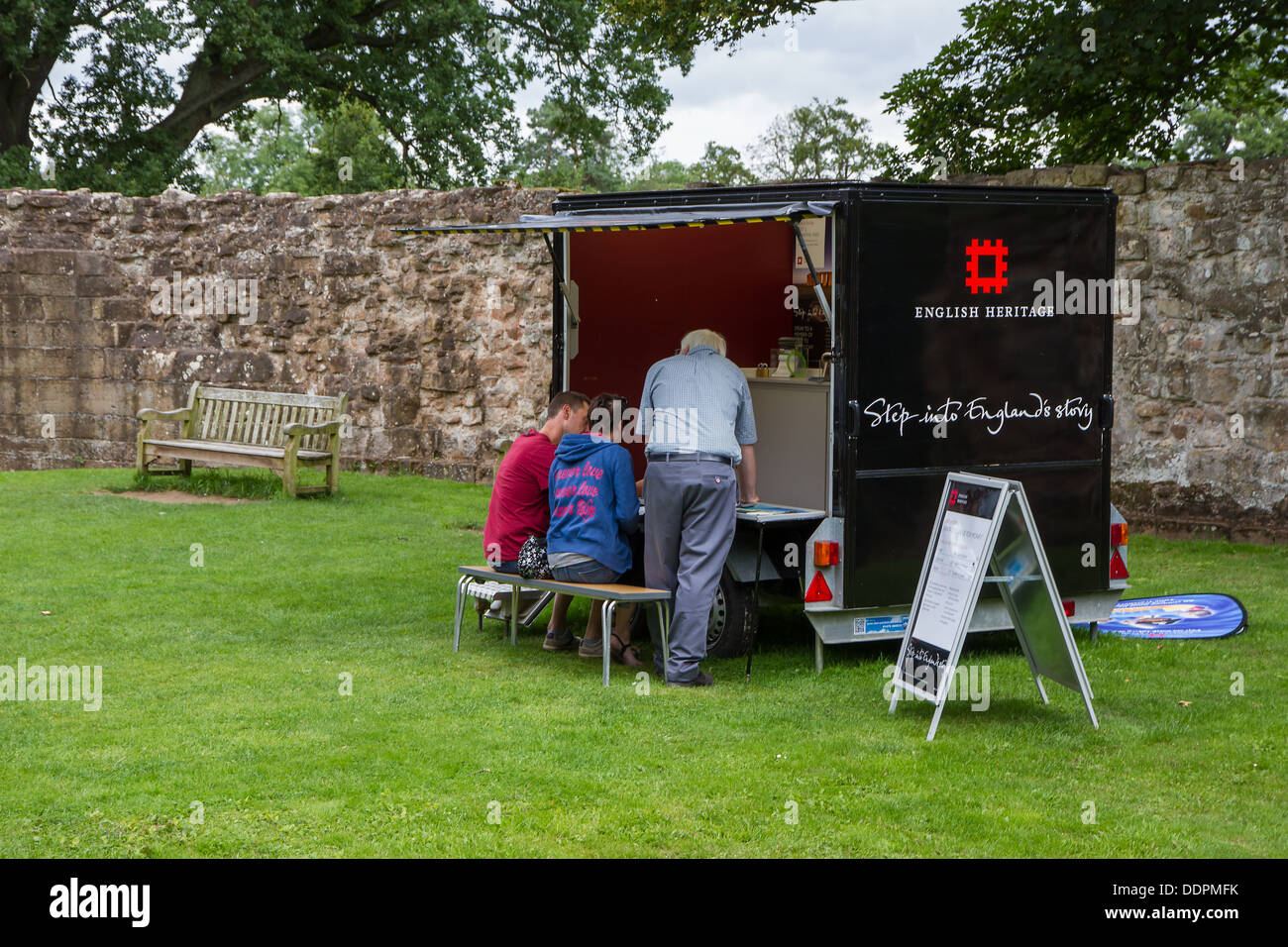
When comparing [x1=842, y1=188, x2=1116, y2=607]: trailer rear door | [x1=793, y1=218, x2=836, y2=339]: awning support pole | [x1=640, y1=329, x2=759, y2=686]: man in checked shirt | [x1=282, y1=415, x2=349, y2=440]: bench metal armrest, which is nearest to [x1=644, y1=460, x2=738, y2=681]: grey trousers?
[x1=640, y1=329, x2=759, y2=686]: man in checked shirt

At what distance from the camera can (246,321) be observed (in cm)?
1616

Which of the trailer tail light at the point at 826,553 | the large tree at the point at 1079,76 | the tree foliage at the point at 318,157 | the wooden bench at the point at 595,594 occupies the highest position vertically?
the tree foliage at the point at 318,157

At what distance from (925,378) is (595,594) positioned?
202 centimetres

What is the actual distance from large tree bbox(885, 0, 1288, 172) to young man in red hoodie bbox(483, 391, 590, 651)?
911 cm

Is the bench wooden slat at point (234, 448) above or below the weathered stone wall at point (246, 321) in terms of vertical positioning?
below

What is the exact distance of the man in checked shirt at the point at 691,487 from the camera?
7078mm

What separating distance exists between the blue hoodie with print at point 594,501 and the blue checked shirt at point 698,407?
244 millimetres

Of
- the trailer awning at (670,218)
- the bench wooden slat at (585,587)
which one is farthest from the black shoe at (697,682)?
the trailer awning at (670,218)

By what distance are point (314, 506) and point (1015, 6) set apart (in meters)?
9.67

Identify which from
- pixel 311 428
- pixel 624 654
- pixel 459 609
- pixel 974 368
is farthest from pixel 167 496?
pixel 974 368

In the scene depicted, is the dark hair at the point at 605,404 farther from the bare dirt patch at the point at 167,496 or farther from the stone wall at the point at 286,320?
the stone wall at the point at 286,320

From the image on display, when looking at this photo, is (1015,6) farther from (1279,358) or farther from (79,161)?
(79,161)

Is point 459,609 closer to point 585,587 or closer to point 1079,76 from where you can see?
point 585,587

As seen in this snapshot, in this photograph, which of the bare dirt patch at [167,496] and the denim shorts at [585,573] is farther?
A: the bare dirt patch at [167,496]
